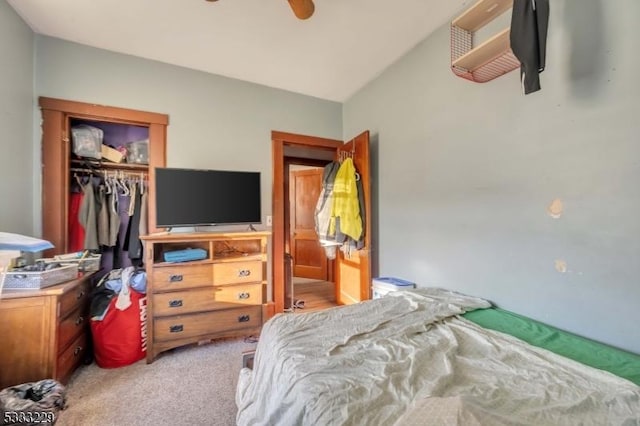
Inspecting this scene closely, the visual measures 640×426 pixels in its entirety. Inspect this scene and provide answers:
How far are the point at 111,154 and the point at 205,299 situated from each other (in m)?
1.59

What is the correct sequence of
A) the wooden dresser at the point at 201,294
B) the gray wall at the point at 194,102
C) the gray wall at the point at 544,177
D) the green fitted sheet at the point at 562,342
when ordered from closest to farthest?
the green fitted sheet at the point at 562,342 < the gray wall at the point at 544,177 < the wooden dresser at the point at 201,294 < the gray wall at the point at 194,102

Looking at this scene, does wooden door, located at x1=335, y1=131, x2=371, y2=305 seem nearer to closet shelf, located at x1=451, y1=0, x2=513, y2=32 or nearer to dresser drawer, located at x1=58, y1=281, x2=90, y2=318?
closet shelf, located at x1=451, y1=0, x2=513, y2=32

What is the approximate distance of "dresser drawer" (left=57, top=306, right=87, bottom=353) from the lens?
1.70 m

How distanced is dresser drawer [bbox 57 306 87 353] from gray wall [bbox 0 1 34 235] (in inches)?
28.3

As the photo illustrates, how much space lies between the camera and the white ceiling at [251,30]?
1805mm

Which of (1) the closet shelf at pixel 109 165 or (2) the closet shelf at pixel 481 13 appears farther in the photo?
(1) the closet shelf at pixel 109 165

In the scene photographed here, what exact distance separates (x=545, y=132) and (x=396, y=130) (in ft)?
4.08

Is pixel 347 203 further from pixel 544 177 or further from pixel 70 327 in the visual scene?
pixel 70 327

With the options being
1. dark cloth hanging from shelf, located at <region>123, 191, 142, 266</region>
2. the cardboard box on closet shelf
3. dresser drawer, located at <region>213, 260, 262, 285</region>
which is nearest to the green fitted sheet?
dresser drawer, located at <region>213, 260, 262, 285</region>

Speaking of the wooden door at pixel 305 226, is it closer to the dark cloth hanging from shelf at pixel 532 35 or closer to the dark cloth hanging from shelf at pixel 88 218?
the dark cloth hanging from shelf at pixel 88 218

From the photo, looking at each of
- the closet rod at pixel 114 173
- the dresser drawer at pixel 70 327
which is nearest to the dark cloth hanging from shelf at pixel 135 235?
the closet rod at pixel 114 173

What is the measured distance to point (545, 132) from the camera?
139 centimetres

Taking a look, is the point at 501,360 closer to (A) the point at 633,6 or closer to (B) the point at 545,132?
(B) the point at 545,132

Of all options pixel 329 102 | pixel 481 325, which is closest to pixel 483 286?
pixel 481 325
